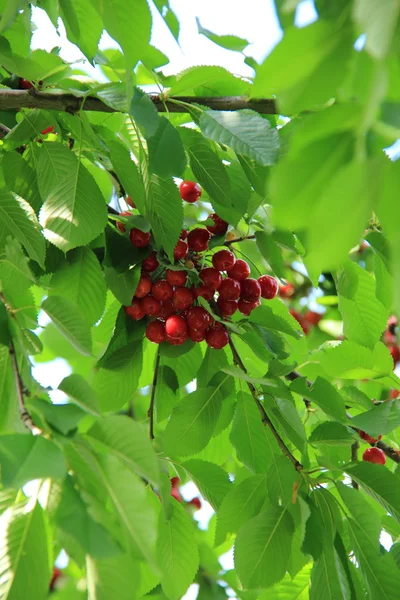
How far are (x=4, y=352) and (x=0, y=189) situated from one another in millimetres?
312

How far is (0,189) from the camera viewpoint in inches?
54.3

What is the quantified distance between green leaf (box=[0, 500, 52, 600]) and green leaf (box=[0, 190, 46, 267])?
527mm

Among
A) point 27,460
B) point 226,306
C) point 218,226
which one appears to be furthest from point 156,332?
point 27,460

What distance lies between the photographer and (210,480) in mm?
1468

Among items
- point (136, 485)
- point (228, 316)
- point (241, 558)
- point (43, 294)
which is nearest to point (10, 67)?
point (228, 316)

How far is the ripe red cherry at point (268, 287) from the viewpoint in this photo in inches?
65.2

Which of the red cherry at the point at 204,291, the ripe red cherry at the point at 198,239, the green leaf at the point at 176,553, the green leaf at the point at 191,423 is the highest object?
the ripe red cherry at the point at 198,239

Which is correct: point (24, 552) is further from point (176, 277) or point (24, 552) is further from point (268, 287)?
point (268, 287)

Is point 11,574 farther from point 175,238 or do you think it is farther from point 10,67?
point 10,67

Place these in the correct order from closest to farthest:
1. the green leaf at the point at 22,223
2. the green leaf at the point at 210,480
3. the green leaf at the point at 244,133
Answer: the green leaf at the point at 244,133 → the green leaf at the point at 22,223 → the green leaf at the point at 210,480

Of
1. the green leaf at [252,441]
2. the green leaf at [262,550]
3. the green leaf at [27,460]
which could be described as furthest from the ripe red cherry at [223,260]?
the green leaf at [27,460]

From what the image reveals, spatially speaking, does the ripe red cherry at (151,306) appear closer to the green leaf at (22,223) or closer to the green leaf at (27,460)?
the green leaf at (22,223)

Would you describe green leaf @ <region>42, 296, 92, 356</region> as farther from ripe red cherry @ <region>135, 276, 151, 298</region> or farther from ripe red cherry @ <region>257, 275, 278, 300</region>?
ripe red cherry @ <region>257, 275, 278, 300</region>

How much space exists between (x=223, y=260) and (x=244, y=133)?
46 cm
